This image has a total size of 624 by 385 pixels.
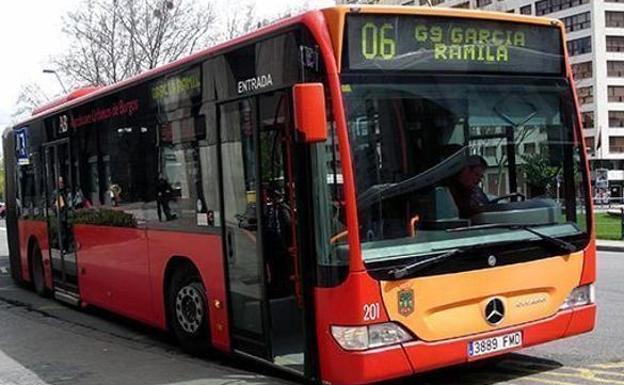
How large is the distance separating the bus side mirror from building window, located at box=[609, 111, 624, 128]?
264 ft

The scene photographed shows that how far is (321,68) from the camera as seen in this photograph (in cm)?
545

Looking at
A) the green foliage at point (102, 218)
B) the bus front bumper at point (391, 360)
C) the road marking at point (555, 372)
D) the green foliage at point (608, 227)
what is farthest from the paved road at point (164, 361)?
the green foliage at point (608, 227)

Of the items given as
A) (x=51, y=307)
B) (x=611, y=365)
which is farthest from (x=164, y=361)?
(x=51, y=307)

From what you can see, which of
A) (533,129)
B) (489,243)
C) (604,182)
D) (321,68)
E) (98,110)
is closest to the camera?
(321,68)

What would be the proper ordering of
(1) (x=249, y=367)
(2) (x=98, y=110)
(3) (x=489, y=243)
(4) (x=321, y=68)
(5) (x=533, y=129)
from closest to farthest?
(4) (x=321, y=68) < (3) (x=489, y=243) < (5) (x=533, y=129) < (1) (x=249, y=367) < (2) (x=98, y=110)

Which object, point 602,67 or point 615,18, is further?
point 615,18

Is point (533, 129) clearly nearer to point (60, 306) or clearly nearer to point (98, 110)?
point (98, 110)

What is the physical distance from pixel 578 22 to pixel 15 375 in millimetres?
80782

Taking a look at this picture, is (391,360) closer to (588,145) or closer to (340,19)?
(340,19)

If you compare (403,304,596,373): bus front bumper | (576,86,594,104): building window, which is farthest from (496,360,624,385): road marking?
(576,86,594,104): building window

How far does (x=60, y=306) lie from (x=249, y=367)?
5.81 meters

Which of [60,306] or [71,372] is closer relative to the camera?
[71,372]

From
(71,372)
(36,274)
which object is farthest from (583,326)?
(36,274)

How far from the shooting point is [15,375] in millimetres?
7469
